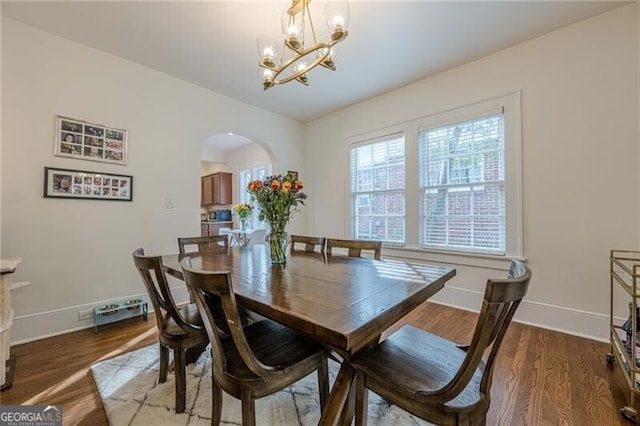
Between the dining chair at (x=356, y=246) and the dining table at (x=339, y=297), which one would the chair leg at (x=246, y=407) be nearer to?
the dining table at (x=339, y=297)

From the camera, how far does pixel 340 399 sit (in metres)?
1.09

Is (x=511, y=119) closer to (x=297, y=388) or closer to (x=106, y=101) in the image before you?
(x=297, y=388)

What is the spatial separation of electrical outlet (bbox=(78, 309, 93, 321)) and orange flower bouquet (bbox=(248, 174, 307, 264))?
2159 mm

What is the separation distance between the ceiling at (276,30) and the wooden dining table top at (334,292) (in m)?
A: 1.99

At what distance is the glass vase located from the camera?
5.79 ft

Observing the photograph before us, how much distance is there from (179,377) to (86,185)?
2218mm

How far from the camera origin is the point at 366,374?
3.51ft

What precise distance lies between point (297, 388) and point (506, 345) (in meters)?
1.76

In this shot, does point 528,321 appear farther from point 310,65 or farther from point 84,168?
point 84,168

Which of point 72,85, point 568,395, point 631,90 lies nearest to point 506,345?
point 568,395

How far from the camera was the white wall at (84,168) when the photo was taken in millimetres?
2224

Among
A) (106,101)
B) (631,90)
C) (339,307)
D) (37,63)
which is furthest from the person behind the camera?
(106,101)

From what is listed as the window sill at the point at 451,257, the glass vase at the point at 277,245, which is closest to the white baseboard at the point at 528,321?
the window sill at the point at 451,257

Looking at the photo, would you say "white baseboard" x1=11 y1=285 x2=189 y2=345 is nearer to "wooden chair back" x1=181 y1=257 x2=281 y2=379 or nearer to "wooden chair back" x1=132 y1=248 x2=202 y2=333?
"wooden chair back" x1=132 y1=248 x2=202 y2=333
